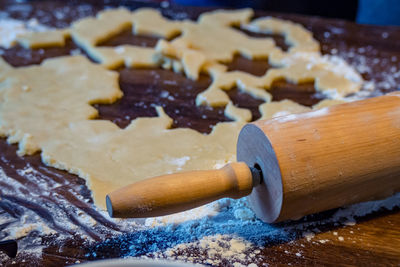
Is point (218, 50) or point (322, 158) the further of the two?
point (218, 50)

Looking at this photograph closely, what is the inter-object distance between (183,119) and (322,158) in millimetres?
583

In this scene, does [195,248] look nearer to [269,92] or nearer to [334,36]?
[269,92]

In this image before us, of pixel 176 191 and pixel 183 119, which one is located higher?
pixel 176 191

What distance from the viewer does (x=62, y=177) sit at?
110cm

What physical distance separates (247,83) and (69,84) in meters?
0.62

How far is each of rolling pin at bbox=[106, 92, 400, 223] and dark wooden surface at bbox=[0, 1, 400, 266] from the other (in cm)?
8

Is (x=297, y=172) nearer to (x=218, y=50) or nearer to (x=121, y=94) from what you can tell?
(x=121, y=94)

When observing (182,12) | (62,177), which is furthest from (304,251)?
(182,12)

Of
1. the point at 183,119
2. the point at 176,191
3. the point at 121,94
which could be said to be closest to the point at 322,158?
the point at 176,191

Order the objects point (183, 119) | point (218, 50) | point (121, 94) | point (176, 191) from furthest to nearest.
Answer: point (218, 50) → point (121, 94) → point (183, 119) → point (176, 191)

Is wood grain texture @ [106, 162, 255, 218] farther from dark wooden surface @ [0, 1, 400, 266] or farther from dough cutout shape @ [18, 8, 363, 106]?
dough cutout shape @ [18, 8, 363, 106]

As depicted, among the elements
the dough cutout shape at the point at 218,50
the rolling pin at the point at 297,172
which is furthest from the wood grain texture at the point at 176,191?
the dough cutout shape at the point at 218,50

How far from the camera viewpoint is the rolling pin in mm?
824

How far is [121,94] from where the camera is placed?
145 centimetres
